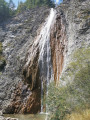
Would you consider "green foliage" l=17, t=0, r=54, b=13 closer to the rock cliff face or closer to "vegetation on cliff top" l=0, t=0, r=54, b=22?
"vegetation on cliff top" l=0, t=0, r=54, b=22

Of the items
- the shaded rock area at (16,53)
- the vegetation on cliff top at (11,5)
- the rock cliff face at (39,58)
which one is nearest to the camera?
the rock cliff face at (39,58)

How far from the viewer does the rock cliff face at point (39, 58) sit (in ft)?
58.4

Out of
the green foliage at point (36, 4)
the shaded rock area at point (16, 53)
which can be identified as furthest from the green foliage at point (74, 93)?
the green foliage at point (36, 4)

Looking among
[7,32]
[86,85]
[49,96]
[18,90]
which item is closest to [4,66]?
[18,90]

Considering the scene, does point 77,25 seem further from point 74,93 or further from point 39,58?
point 74,93

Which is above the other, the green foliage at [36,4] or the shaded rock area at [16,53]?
the green foliage at [36,4]

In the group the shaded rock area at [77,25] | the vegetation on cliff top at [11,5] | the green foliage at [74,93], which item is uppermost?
the vegetation on cliff top at [11,5]

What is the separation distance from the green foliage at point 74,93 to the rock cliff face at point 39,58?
6.45 m

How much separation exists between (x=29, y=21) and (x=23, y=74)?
1482 cm

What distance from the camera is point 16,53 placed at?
79.6 ft

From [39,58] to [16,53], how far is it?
586 centimetres

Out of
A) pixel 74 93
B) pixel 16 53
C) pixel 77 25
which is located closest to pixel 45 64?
pixel 77 25

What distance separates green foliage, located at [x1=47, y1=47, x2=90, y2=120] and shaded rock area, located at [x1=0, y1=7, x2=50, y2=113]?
9.26m

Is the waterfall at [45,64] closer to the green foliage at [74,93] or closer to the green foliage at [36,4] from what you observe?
the green foliage at [74,93]
